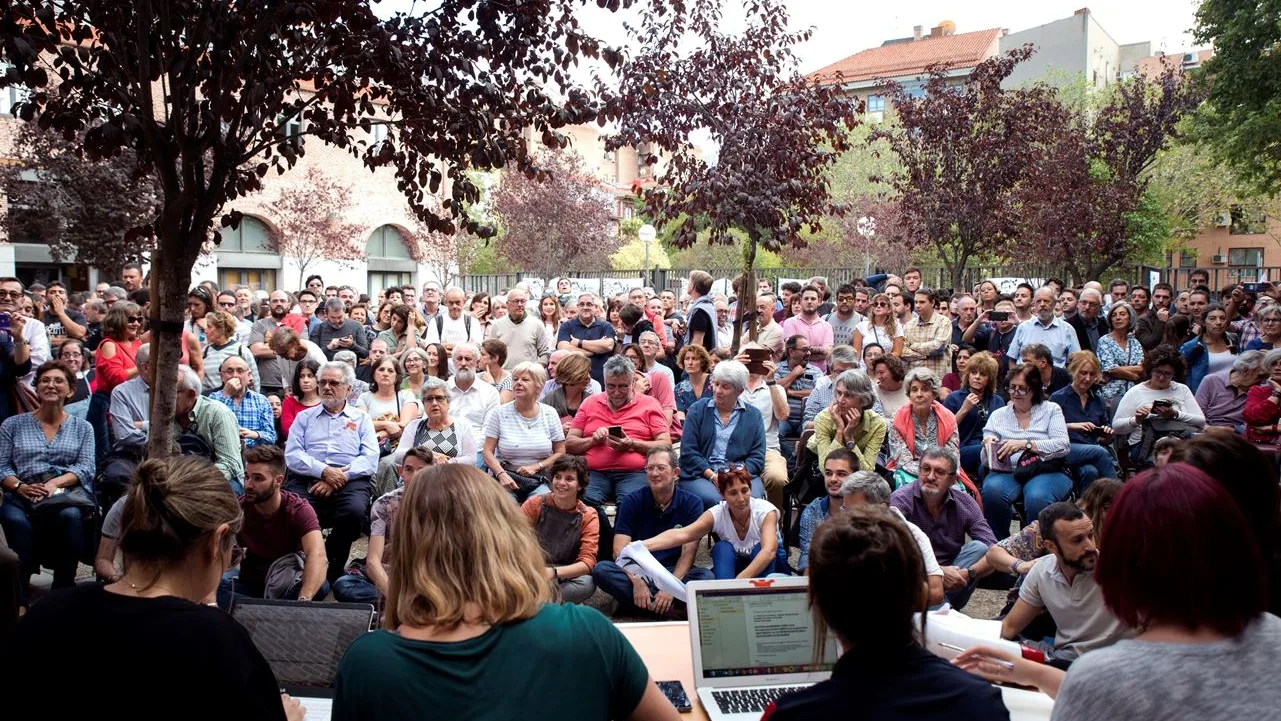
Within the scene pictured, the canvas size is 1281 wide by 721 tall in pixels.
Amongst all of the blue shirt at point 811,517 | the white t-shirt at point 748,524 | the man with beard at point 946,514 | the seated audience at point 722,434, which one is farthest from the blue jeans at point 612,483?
the man with beard at point 946,514

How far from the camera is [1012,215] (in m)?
16.7

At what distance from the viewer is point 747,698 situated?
3.25 metres

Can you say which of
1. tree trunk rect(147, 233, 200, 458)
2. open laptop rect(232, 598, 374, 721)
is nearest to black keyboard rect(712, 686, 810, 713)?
open laptop rect(232, 598, 374, 721)

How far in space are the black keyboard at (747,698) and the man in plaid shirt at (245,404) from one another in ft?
17.2

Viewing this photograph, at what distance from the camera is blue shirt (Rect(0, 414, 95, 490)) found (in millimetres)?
6293

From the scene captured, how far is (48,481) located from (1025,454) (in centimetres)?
684

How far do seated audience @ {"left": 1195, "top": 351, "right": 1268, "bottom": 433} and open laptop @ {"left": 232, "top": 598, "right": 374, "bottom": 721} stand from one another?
23.6 feet

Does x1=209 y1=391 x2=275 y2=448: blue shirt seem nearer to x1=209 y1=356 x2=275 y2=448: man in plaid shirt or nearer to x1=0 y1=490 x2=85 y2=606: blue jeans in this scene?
x1=209 y1=356 x2=275 y2=448: man in plaid shirt

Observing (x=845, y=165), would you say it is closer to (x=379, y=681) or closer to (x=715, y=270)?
(x=715, y=270)

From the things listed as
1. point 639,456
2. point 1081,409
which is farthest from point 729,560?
point 1081,409

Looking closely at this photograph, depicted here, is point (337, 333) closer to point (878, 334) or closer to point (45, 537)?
point (45, 537)

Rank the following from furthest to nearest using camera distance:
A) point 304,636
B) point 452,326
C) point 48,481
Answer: point 452,326, point 48,481, point 304,636

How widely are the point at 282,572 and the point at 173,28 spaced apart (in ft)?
10.2

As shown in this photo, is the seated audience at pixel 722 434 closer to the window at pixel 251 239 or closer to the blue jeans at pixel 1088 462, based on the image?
the blue jeans at pixel 1088 462
